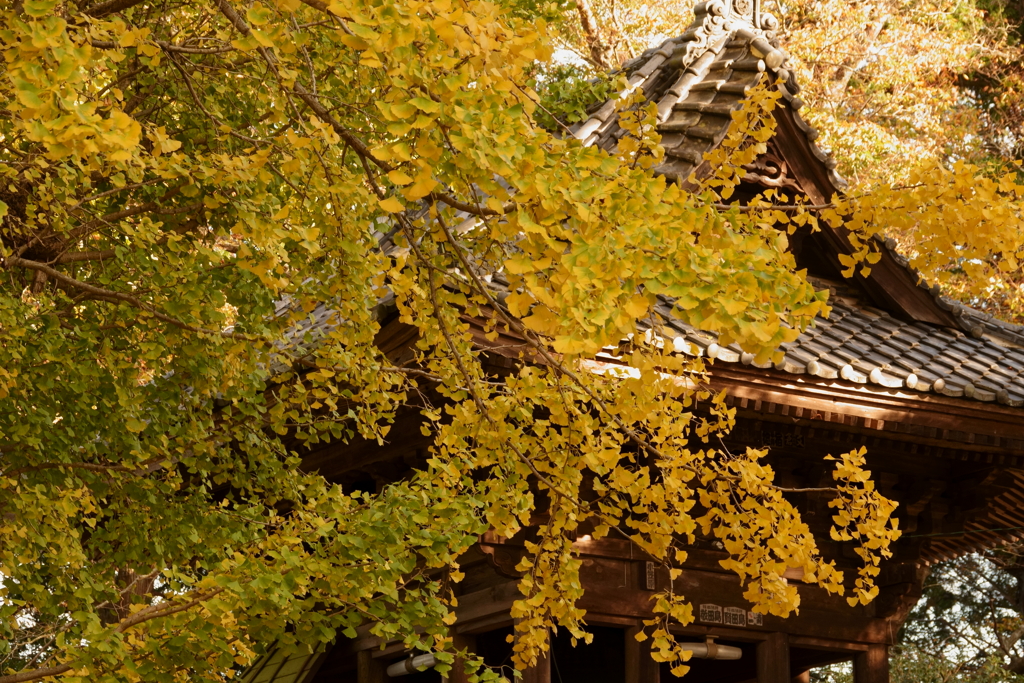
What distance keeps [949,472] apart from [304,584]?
4387 millimetres

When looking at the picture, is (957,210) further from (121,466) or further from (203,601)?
(121,466)

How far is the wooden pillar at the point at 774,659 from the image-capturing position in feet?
20.6

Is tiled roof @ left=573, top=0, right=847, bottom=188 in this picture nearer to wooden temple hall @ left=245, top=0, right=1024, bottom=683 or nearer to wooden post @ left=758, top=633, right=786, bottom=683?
wooden temple hall @ left=245, top=0, right=1024, bottom=683

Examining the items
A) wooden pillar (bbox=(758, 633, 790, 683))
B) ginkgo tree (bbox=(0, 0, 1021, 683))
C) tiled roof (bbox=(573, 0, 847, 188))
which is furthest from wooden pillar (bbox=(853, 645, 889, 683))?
tiled roof (bbox=(573, 0, 847, 188))

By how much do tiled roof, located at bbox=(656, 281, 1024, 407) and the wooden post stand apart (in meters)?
1.73

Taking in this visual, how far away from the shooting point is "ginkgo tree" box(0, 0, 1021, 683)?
2582 mm

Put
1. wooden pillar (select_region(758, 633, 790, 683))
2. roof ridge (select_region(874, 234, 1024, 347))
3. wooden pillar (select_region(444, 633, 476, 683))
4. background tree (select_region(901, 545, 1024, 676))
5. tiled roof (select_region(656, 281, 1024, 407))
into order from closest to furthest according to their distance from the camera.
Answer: tiled roof (select_region(656, 281, 1024, 407)) → wooden pillar (select_region(444, 633, 476, 683)) → wooden pillar (select_region(758, 633, 790, 683)) → roof ridge (select_region(874, 234, 1024, 347)) → background tree (select_region(901, 545, 1024, 676))

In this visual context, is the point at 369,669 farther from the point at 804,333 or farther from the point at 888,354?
the point at 888,354

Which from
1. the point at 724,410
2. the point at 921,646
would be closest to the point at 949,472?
the point at 724,410

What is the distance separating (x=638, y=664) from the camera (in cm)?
589

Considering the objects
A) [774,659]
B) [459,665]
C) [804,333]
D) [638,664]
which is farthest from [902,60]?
[459,665]

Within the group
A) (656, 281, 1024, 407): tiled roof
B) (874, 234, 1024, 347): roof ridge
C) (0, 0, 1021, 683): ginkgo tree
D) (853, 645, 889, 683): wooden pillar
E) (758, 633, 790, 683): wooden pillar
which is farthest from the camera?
(874, 234, 1024, 347): roof ridge

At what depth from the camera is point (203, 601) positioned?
3.39 m

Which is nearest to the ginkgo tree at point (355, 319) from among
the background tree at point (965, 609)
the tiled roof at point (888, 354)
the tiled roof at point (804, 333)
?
the tiled roof at point (888, 354)
